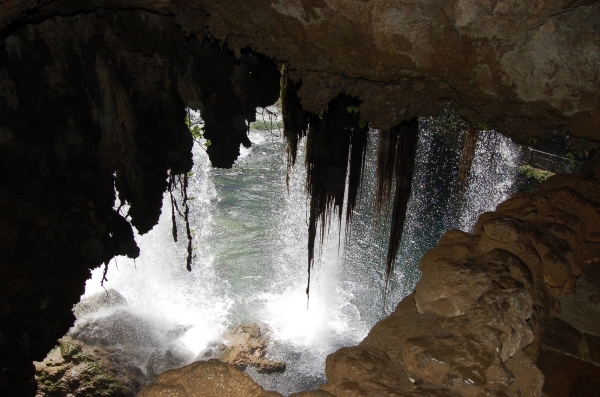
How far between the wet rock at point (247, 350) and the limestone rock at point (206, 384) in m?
7.75

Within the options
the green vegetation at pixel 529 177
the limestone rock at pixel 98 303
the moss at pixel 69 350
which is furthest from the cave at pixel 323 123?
the green vegetation at pixel 529 177

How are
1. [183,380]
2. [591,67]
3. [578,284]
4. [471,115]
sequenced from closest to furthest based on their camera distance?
[183,380]
[591,67]
[578,284]
[471,115]

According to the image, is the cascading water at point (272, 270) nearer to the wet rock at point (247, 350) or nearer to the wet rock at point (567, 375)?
the wet rock at point (247, 350)

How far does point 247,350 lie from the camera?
9555 millimetres

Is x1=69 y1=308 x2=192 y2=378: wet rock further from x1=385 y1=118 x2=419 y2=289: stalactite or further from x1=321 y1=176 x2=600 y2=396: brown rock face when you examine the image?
x1=321 y1=176 x2=600 y2=396: brown rock face

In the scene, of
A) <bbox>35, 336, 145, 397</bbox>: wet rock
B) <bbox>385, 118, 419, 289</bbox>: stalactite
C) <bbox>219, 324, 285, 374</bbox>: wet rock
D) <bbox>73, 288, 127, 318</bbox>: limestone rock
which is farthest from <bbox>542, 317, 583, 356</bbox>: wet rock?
<bbox>73, 288, 127, 318</bbox>: limestone rock

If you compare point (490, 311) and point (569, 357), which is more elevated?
point (490, 311)

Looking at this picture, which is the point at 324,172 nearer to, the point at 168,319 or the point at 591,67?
the point at 591,67

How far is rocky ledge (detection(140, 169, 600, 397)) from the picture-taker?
1.71m

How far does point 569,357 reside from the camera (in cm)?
233

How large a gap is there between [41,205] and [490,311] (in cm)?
508

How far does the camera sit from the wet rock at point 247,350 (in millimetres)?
9188

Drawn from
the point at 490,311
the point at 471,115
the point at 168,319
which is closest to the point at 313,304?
the point at 168,319

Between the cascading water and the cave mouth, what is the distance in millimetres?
42
